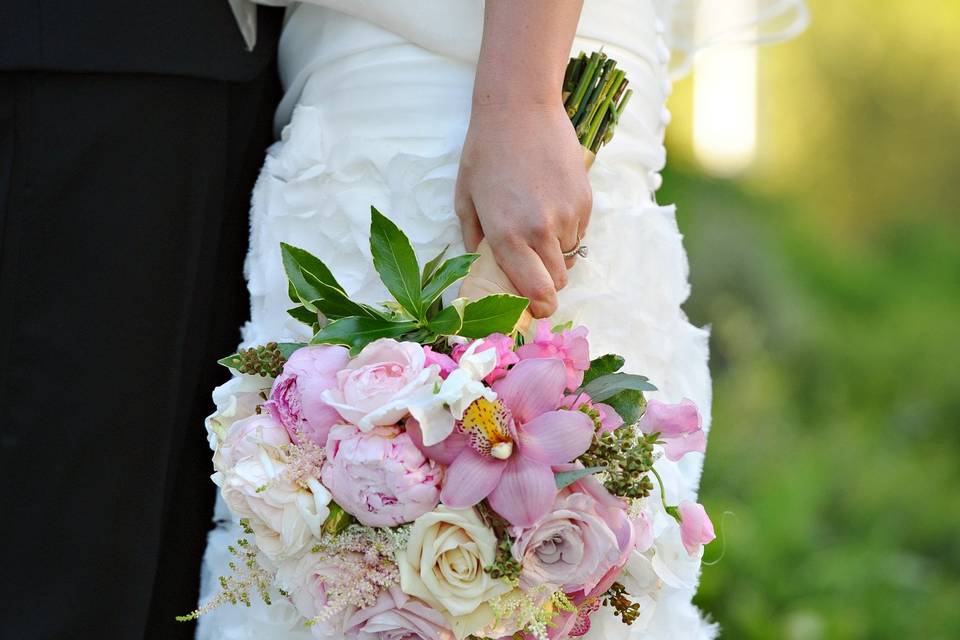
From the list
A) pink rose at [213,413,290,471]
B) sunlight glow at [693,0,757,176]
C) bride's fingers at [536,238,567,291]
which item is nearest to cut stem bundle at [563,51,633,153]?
bride's fingers at [536,238,567,291]

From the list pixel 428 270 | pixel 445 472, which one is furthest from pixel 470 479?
pixel 428 270

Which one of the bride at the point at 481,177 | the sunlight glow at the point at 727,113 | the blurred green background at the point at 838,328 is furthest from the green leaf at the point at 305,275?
the sunlight glow at the point at 727,113

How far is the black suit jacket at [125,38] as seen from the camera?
1.19 metres

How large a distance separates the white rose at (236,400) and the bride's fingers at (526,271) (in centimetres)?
28

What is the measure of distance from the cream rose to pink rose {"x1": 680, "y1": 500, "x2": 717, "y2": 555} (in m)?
0.20

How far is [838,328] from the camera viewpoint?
16.7 ft

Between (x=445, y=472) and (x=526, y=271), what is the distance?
260 millimetres

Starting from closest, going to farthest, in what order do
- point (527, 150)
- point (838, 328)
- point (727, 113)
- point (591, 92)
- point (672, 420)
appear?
point (672, 420), point (527, 150), point (591, 92), point (838, 328), point (727, 113)

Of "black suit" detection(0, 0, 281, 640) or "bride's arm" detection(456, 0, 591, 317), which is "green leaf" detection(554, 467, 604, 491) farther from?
"black suit" detection(0, 0, 281, 640)

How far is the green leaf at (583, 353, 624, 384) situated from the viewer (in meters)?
1.10

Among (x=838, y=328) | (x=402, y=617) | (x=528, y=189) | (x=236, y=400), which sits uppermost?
(x=528, y=189)

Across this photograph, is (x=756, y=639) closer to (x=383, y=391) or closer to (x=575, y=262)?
(x=575, y=262)

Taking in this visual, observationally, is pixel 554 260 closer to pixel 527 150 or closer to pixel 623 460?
pixel 527 150

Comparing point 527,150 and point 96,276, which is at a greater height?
point 527,150
